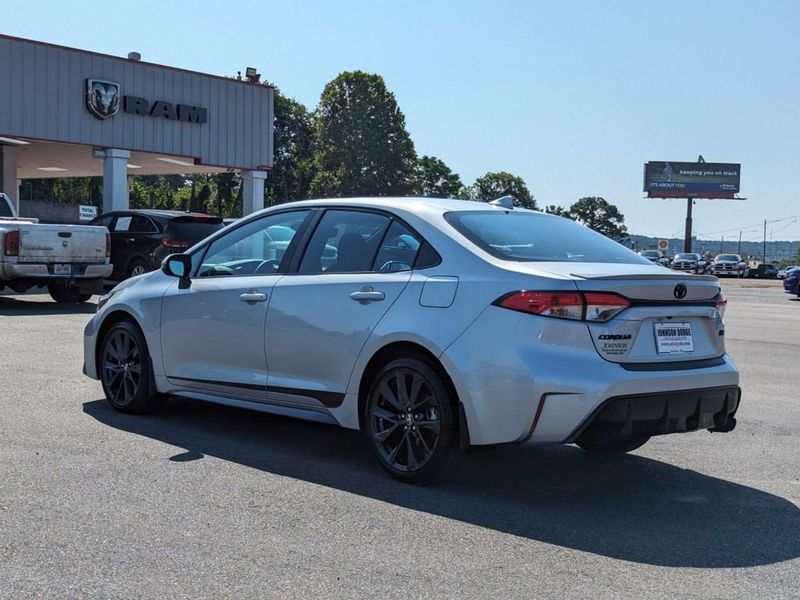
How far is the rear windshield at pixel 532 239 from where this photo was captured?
17.8 feet

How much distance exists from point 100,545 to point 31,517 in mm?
562

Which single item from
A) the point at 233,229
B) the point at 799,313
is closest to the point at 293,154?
the point at 799,313

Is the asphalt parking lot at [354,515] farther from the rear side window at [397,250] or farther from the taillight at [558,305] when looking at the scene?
the rear side window at [397,250]

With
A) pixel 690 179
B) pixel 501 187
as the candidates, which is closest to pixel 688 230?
pixel 690 179

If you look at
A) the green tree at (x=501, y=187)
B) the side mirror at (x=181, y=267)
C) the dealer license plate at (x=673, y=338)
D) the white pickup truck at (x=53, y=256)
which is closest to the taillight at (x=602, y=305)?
the dealer license plate at (x=673, y=338)

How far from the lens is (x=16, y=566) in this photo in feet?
13.0

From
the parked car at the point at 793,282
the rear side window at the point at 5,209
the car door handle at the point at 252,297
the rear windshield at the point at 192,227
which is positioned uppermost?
the rear side window at the point at 5,209

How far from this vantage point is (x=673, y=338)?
5191 mm

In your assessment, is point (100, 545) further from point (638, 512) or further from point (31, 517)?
point (638, 512)

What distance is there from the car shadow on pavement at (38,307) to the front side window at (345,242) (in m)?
9.62

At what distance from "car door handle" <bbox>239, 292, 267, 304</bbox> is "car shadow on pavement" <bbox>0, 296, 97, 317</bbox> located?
9.22 m

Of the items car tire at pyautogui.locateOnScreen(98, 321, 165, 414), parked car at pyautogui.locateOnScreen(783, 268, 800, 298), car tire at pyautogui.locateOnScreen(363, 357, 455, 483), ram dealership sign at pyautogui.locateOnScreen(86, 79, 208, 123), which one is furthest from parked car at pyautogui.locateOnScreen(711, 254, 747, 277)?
car tire at pyautogui.locateOnScreen(363, 357, 455, 483)

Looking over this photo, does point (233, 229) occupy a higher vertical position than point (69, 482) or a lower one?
higher

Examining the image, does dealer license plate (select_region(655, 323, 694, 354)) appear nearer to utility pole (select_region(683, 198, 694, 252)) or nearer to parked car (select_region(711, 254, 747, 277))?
parked car (select_region(711, 254, 747, 277))
